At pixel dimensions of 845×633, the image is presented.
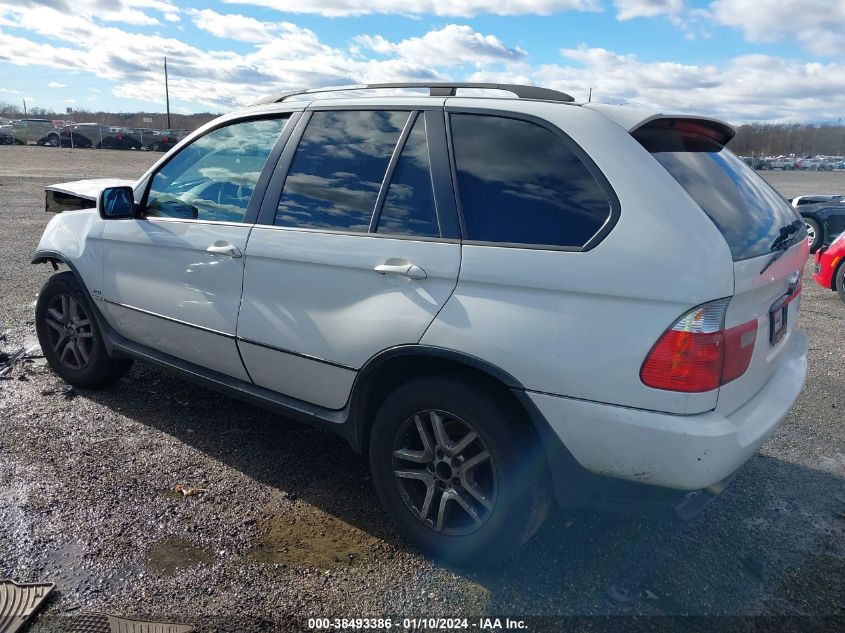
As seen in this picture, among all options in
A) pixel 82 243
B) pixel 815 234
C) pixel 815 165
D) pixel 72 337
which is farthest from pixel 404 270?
pixel 815 165

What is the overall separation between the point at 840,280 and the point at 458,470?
725 centimetres

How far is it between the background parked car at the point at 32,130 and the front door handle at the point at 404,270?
47.4 meters

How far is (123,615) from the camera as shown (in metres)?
2.51

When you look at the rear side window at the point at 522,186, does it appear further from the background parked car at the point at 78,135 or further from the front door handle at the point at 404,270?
the background parked car at the point at 78,135

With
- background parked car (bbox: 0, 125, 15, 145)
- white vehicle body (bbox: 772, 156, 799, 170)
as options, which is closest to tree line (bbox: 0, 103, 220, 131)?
background parked car (bbox: 0, 125, 15, 145)

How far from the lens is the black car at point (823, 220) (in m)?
11.3

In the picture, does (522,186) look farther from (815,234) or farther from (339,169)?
(815,234)

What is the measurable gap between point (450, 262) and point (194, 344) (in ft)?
5.67

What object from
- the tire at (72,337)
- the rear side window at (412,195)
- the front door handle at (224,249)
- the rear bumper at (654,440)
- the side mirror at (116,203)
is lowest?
the tire at (72,337)

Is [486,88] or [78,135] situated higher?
[78,135]

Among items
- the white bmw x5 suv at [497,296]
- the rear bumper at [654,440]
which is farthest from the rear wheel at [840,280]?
the rear bumper at [654,440]

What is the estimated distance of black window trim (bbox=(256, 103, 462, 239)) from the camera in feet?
8.91

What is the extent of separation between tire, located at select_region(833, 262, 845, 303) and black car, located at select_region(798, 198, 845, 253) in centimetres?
367

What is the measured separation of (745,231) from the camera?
251 centimetres
